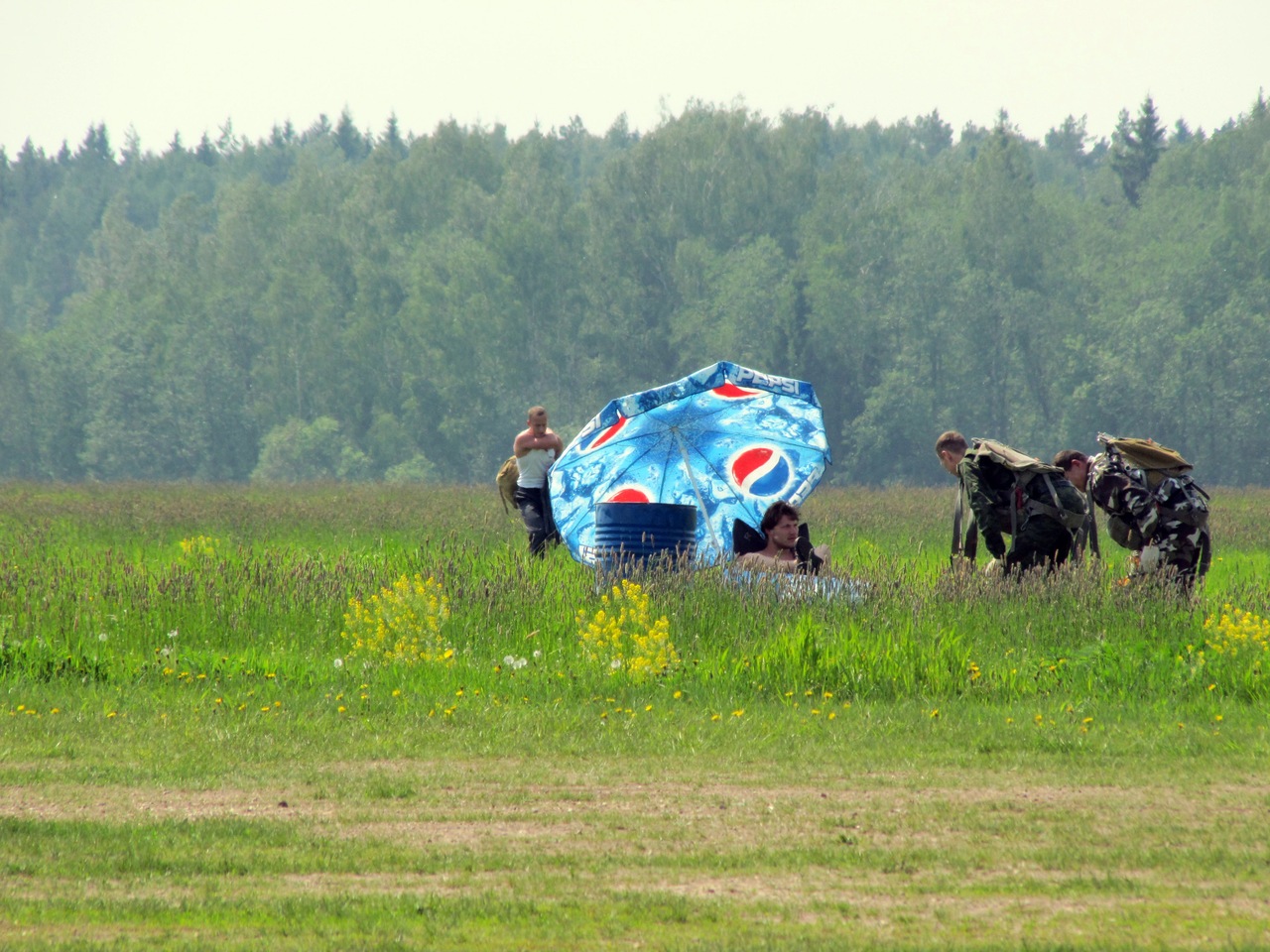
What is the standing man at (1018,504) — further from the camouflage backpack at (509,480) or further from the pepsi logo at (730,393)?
the camouflage backpack at (509,480)

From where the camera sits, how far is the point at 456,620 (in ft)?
33.3

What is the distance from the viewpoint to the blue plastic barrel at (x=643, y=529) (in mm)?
11586

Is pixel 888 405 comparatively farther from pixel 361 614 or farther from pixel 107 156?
pixel 107 156

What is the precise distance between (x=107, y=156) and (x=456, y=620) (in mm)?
151181

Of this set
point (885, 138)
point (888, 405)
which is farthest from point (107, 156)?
point (888, 405)

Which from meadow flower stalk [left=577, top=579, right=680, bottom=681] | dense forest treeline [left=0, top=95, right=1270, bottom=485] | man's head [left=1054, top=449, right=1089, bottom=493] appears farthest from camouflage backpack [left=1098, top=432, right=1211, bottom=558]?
dense forest treeline [left=0, top=95, right=1270, bottom=485]

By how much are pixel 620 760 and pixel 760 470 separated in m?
7.09

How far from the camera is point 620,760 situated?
684 centimetres

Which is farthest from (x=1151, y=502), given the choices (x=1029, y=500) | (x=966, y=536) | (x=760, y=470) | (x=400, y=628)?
(x=400, y=628)

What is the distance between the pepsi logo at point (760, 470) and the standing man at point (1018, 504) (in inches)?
117

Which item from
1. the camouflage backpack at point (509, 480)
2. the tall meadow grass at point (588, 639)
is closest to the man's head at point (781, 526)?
the tall meadow grass at point (588, 639)

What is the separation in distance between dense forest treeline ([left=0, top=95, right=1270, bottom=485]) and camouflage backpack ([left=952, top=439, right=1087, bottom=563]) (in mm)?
51249

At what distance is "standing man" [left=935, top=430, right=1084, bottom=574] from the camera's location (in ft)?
33.5

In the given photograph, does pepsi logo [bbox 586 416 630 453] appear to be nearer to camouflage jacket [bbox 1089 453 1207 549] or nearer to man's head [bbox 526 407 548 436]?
man's head [bbox 526 407 548 436]
